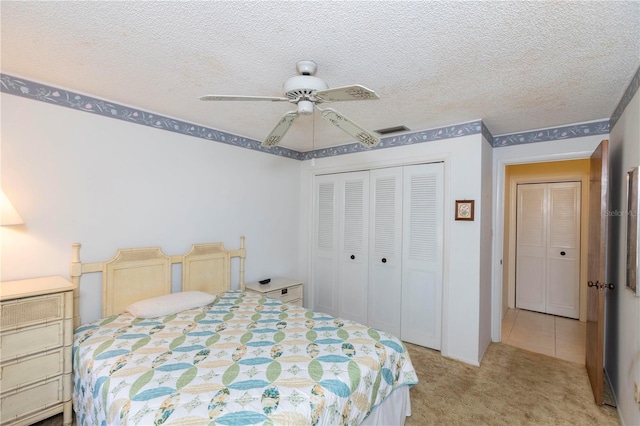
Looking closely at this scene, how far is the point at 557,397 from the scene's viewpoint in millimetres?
2461

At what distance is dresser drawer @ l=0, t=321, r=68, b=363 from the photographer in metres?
1.82

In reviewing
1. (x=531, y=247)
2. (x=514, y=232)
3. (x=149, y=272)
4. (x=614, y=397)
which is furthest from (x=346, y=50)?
(x=531, y=247)

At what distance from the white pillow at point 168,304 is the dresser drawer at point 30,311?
0.52 m

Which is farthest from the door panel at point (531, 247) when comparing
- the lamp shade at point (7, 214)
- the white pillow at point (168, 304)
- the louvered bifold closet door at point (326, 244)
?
the lamp shade at point (7, 214)

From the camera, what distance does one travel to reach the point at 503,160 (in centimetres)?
343

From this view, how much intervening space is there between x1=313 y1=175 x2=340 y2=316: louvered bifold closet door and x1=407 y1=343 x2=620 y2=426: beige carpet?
1390 millimetres

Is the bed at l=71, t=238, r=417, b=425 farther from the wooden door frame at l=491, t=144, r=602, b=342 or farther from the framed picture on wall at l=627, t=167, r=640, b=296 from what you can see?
the wooden door frame at l=491, t=144, r=602, b=342

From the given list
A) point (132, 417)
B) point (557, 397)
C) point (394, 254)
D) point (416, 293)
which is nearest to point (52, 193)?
point (132, 417)

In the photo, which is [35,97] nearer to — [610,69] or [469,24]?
[469,24]

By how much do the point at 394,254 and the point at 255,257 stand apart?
1749mm

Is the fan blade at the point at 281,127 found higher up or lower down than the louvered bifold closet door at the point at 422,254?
higher up

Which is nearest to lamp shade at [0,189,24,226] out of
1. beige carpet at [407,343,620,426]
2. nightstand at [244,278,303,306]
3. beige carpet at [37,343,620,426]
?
beige carpet at [37,343,620,426]

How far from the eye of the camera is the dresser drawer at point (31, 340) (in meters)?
1.82

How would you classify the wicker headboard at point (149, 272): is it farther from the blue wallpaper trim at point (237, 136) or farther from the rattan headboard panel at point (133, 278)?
the blue wallpaper trim at point (237, 136)
